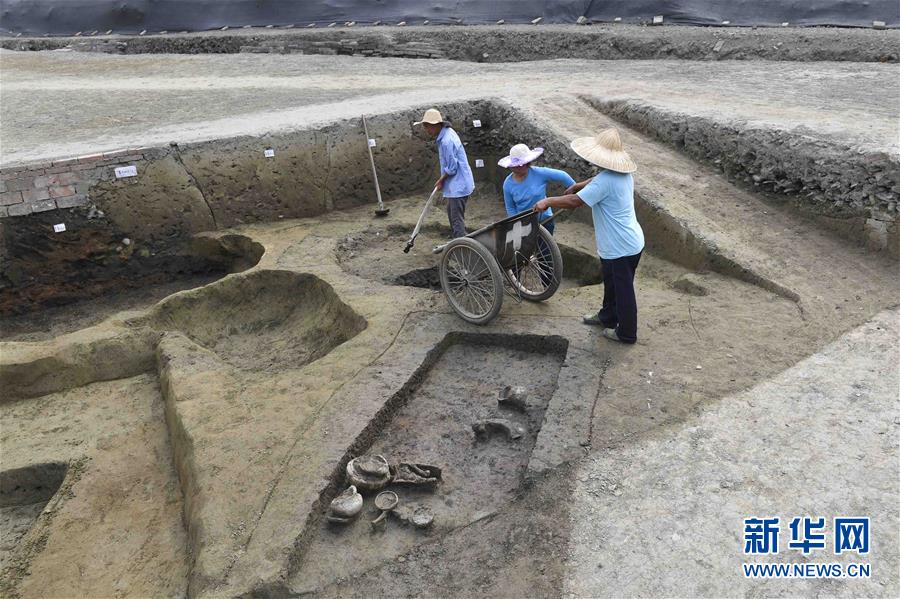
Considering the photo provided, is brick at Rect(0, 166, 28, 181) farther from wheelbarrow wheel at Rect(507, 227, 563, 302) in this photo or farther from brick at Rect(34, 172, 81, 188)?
wheelbarrow wheel at Rect(507, 227, 563, 302)

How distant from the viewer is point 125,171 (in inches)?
313

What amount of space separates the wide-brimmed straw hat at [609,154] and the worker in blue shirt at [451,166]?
2.41 m

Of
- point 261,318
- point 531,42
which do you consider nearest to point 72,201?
point 261,318

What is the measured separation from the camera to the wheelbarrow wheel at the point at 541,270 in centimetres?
558

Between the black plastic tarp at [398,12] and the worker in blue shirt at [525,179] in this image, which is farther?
the black plastic tarp at [398,12]

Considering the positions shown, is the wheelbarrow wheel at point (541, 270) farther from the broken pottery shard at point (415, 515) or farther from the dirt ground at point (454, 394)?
the broken pottery shard at point (415, 515)

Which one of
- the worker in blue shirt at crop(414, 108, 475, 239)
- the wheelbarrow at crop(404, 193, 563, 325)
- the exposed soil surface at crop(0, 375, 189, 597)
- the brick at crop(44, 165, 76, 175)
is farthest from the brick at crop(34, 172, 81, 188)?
the wheelbarrow at crop(404, 193, 563, 325)

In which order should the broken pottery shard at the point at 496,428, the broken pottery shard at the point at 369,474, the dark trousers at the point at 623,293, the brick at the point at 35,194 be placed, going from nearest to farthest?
the broken pottery shard at the point at 369,474, the broken pottery shard at the point at 496,428, the dark trousers at the point at 623,293, the brick at the point at 35,194

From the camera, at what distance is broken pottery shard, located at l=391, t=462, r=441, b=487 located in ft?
13.2

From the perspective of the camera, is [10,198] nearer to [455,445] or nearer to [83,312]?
[83,312]

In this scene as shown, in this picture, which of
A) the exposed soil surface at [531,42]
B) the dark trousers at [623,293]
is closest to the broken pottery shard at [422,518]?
the dark trousers at [623,293]

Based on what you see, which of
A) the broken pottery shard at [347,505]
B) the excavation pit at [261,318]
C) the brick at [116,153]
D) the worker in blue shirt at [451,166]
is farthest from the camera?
the brick at [116,153]

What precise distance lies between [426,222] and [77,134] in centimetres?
489

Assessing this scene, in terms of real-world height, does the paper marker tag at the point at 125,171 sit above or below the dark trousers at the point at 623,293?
above
